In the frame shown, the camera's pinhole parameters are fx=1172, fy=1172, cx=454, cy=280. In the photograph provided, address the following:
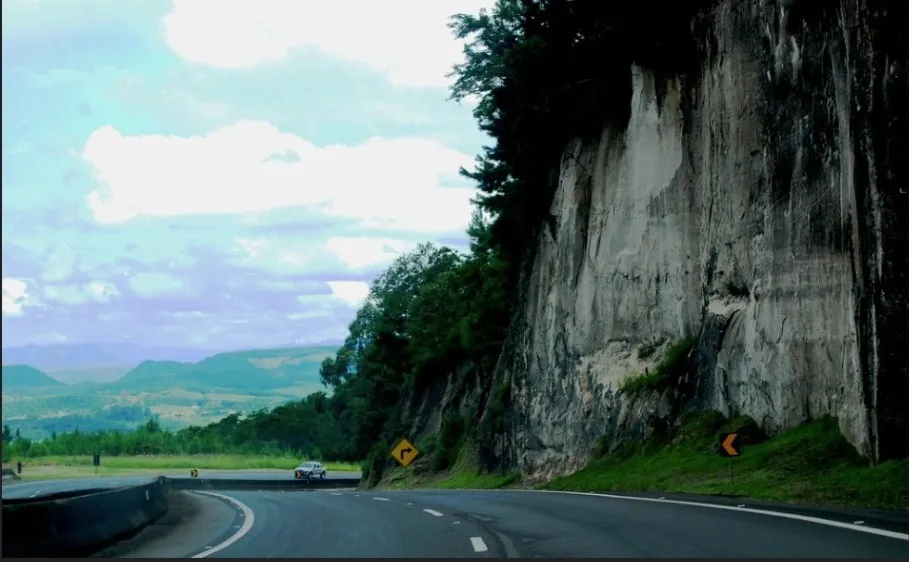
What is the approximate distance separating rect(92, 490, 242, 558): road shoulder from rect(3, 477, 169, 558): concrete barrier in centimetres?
23

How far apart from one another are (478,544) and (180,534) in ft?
20.3

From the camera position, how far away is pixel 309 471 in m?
86.9

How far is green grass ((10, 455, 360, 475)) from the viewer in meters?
120

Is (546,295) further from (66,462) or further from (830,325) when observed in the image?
(66,462)

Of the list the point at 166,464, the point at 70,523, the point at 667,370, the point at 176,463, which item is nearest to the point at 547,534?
the point at 70,523

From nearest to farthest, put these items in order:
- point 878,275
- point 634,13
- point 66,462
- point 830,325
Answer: point 878,275, point 830,325, point 634,13, point 66,462

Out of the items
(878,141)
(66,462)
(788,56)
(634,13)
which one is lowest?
(66,462)

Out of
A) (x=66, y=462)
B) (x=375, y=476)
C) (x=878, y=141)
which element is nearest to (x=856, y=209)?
(x=878, y=141)

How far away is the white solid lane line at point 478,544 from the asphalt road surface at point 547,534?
1cm

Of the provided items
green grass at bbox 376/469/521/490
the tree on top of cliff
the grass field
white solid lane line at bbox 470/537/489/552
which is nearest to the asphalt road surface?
white solid lane line at bbox 470/537/489/552

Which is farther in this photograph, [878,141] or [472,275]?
[472,275]

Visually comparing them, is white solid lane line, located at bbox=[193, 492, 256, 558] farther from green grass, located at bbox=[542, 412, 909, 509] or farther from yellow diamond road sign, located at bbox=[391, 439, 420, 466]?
yellow diamond road sign, located at bbox=[391, 439, 420, 466]

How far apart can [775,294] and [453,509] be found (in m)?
10.4

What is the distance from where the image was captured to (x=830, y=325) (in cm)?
2567
